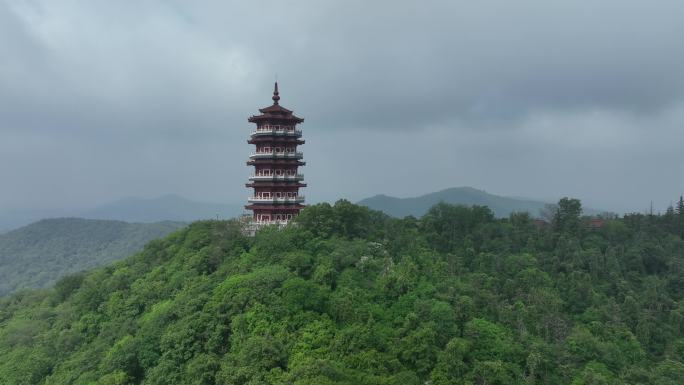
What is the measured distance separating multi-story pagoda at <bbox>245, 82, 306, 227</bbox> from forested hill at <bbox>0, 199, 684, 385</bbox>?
4.11 meters

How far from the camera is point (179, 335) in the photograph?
27.7 m

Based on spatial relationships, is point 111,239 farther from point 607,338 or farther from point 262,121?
point 607,338

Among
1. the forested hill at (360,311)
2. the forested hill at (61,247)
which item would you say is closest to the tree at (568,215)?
the forested hill at (360,311)

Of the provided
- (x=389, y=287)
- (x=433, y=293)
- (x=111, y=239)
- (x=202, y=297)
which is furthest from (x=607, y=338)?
(x=111, y=239)

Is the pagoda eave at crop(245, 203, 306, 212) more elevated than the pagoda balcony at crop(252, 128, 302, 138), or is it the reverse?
the pagoda balcony at crop(252, 128, 302, 138)

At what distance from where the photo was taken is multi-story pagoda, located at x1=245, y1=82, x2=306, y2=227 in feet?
137

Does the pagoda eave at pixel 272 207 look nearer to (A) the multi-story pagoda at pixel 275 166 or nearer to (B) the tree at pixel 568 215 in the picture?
(A) the multi-story pagoda at pixel 275 166

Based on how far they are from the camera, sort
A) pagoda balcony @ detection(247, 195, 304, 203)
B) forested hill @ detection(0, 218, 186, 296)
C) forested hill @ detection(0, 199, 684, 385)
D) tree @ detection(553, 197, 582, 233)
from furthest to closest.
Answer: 1. forested hill @ detection(0, 218, 186, 296)
2. tree @ detection(553, 197, 582, 233)
3. pagoda balcony @ detection(247, 195, 304, 203)
4. forested hill @ detection(0, 199, 684, 385)

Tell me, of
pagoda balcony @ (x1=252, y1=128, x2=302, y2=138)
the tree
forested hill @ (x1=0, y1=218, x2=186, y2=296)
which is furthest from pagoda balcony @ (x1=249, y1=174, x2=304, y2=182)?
forested hill @ (x1=0, y1=218, x2=186, y2=296)

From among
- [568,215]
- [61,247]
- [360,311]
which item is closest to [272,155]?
[360,311]

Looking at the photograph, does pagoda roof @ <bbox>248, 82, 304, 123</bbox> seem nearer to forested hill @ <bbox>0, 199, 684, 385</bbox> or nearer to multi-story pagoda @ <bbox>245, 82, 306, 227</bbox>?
multi-story pagoda @ <bbox>245, 82, 306, 227</bbox>

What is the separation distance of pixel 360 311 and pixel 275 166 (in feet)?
57.6

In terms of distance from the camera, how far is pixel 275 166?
42531 mm

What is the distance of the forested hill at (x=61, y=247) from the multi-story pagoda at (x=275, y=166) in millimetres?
96345
